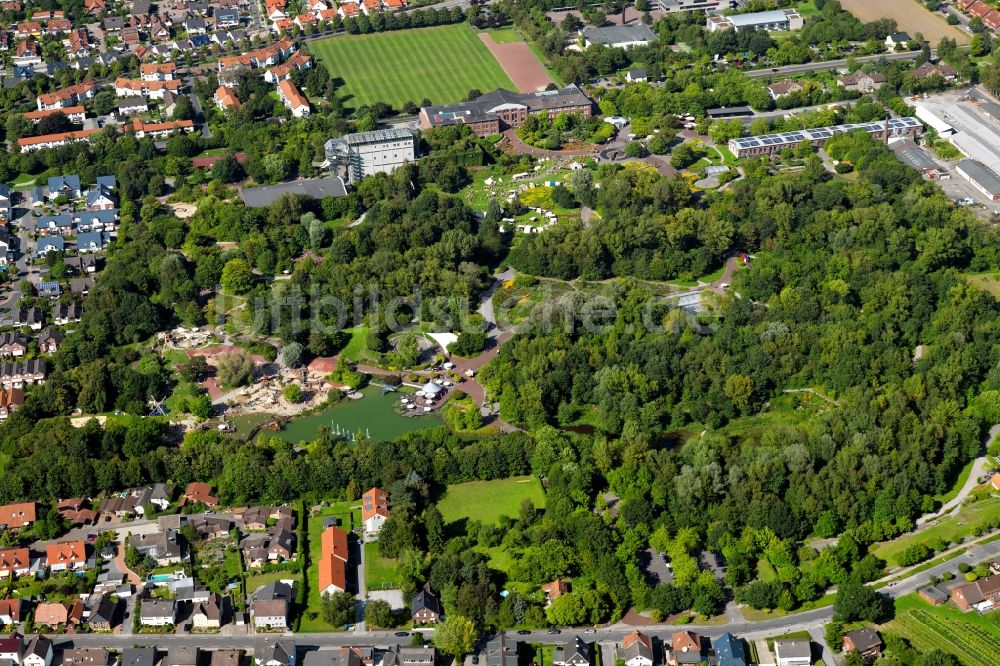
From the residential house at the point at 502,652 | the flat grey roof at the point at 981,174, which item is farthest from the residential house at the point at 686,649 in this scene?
the flat grey roof at the point at 981,174

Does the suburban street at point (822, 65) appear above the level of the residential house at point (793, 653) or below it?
above

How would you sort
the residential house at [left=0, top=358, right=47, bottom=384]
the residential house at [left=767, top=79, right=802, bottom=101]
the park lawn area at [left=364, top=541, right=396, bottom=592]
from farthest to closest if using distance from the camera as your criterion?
1. the residential house at [left=767, top=79, right=802, bottom=101]
2. the residential house at [left=0, top=358, right=47, bottom=384]
3. the park lawn area at [left=364, top=541, right=396, bottom=592]

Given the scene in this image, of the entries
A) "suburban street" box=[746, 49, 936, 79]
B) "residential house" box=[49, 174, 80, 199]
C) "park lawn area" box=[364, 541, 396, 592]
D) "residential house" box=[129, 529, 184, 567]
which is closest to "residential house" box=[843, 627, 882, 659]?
"park lawn area" box=[364, 541, 396, 592]

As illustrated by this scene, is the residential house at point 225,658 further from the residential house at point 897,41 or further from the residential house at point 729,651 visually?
the residential house at point 897,41

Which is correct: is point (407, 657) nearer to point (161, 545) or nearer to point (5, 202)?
point (161, 545)

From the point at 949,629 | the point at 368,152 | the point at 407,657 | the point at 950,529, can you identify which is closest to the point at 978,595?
the point at 949,629

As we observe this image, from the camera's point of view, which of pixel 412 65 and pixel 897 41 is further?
pixel 897 41

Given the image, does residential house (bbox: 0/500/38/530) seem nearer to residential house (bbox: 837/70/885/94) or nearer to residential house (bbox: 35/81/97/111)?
residential house (bbox: 35/81/97/111)
